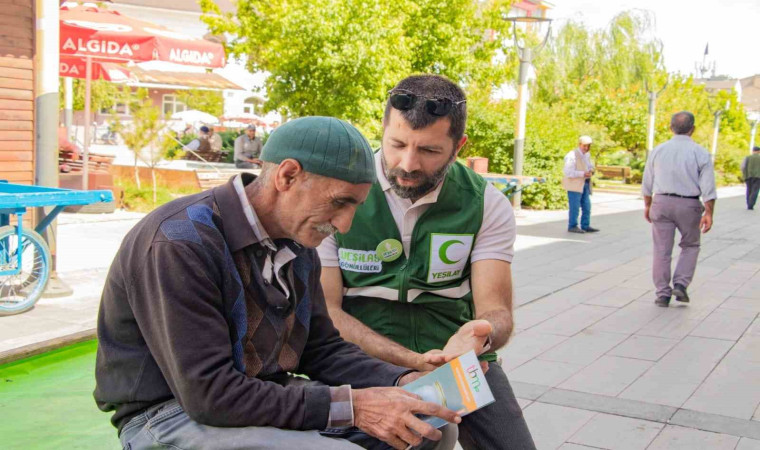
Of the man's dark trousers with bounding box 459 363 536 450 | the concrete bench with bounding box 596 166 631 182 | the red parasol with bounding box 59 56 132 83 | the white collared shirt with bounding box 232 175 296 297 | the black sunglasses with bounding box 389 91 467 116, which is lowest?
the concrete bench with bounding box 596 166 631 182

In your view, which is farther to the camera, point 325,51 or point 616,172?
point 616,172

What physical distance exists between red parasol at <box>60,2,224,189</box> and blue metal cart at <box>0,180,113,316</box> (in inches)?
170

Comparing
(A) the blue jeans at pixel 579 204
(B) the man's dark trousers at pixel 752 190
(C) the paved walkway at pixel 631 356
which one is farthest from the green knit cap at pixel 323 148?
(B) the man's dark trousers at pixel 752 190

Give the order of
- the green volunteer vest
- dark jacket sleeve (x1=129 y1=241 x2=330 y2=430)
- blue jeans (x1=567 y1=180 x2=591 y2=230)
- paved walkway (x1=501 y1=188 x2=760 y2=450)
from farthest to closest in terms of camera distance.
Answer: blue jeans (x1=567 y1=180 x2=591 y2=230), paved walkway (x1=501 y1=188 x2=760 y2=450), the green volunteer vest, dark jacket sleeve (x1=129 y1=241 x2=330 y2=430)

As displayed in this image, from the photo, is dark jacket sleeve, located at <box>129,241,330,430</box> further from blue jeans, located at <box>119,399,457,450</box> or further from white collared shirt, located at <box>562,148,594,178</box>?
white collared shirt, located at <box>562,148,594,178</box>

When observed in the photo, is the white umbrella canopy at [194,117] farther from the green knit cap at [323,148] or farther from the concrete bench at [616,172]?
the green knit cap at [323,148]

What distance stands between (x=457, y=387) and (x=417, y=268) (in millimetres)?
654

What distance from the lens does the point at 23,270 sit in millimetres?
7320

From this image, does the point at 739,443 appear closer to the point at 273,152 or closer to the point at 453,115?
the point at 453,115

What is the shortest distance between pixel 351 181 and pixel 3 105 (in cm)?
714

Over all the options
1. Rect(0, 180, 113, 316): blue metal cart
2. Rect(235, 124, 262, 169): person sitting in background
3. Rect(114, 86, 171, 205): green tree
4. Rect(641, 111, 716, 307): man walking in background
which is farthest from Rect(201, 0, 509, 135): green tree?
Rect(0, 180, 113, 316): blue metal cart

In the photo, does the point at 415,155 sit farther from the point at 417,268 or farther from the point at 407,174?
the point at 417,268

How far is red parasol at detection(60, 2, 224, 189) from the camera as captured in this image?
11039mm

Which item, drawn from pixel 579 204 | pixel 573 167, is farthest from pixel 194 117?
pixel 573 167
